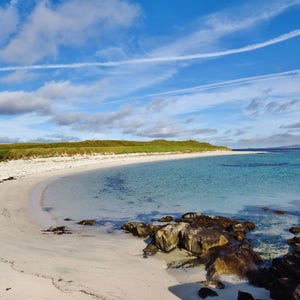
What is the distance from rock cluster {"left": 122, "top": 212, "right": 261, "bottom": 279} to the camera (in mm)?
9344

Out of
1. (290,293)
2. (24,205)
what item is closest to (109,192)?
(24,205)

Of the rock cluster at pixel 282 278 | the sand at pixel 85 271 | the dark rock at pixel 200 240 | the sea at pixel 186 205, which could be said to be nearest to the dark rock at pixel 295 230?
the sea at pixel 186 205

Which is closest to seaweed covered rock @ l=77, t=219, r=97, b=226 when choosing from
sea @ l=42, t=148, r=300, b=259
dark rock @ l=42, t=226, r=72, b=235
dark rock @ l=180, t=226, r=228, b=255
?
sea @ l=42, t=148, r=300, b=259

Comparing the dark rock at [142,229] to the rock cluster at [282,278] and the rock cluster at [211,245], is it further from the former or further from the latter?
the rock cluster at [282,278]

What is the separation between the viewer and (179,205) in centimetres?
2103

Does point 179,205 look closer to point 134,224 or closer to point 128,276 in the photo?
point 134,224

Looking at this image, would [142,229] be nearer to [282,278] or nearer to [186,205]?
[282,278]

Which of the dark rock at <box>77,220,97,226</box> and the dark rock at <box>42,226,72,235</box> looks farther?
the dark rock at <box>77,220,97,226</box>

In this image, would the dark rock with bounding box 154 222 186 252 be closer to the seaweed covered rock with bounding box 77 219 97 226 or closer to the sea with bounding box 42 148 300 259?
the sea with bounding box 42 148 300 259

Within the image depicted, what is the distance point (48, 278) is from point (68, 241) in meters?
4.48

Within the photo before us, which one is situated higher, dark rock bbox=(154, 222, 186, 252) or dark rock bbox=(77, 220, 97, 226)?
dark rock bbox=(154, 222, 186, 252)

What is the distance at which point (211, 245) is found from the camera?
10961 mm

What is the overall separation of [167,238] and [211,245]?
1.58 meters

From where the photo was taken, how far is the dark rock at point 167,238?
11227 mm
